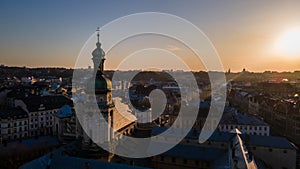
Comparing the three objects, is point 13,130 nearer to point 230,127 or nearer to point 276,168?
point 230,127

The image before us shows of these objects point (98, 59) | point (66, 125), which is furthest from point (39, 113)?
point (98, 59)

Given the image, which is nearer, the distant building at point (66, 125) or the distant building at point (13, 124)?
the distant building at point (66, 125)

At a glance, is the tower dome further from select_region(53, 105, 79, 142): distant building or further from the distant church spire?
select_region(53, 105, 79, 142): distant building

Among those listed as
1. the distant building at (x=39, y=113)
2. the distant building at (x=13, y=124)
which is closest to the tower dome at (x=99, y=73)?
the distant building at (x=13, y=124)

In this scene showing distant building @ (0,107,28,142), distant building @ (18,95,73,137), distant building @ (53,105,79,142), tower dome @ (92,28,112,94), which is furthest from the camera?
distant building @ (18,95,73,137)

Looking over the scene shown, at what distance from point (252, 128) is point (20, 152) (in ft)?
152

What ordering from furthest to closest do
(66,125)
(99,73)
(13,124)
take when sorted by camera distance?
(13,124) < (66,125) < (99,73)

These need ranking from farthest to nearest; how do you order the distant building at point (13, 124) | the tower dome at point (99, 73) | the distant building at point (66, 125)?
the distant building at point (13, 124) → the distant building at point (66, 125) → the tower dome at point (99, 73)

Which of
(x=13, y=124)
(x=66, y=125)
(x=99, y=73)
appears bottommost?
(x=13, y=124)

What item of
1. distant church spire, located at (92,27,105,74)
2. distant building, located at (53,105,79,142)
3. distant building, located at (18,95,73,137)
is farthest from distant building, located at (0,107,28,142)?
distant church spire, located at (92,27,105,74)

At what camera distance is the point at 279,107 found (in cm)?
7100

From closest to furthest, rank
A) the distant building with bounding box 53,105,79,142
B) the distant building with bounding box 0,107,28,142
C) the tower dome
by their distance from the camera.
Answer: the tower dome
the distant building with bounding box 53,105,79,142
the distant building with bounding box 0,107,28,142

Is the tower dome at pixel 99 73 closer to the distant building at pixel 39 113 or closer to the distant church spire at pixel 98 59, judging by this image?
the distant church spire at pixel 98 59

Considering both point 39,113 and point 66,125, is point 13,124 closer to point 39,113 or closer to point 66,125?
point 39,113
